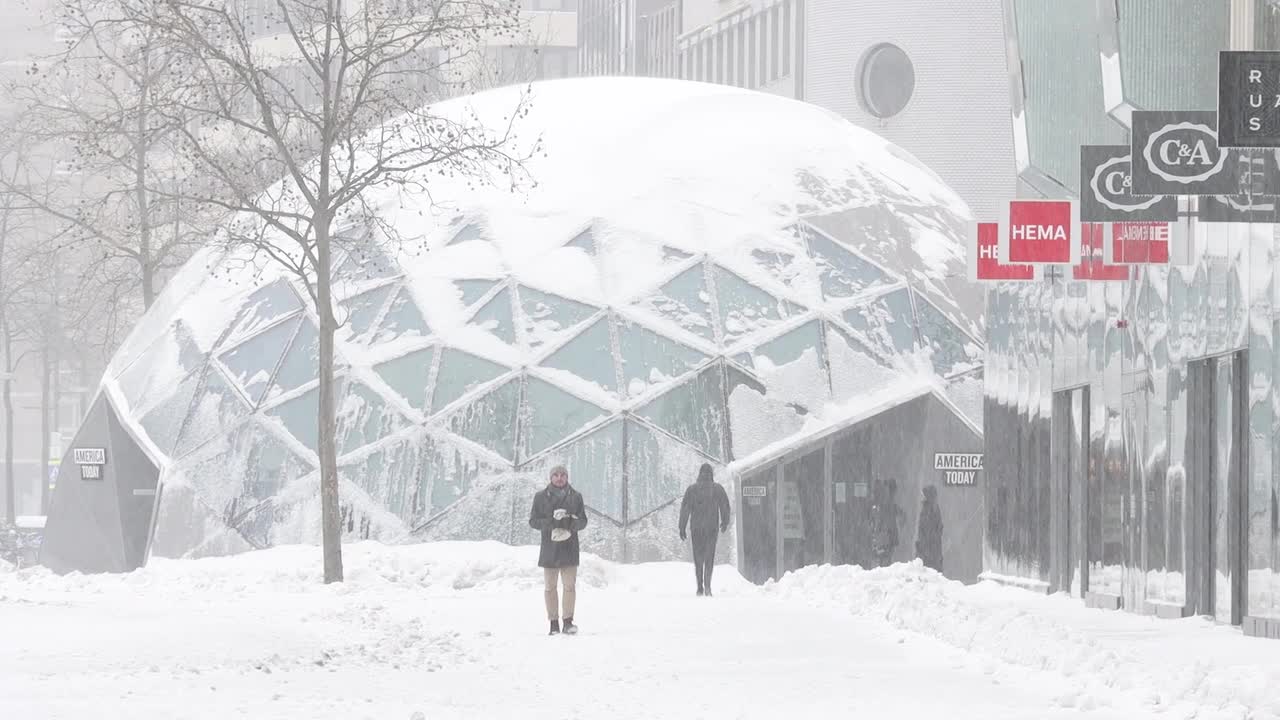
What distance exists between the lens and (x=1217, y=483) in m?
18.2

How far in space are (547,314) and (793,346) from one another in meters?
3.39

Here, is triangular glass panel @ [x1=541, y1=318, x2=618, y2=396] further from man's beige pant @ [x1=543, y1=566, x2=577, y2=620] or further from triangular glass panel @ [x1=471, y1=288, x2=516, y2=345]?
man's beige pant @ [x1=543, y1=566, x2=577, y2=620]

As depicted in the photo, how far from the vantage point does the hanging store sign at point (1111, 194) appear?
707 inches

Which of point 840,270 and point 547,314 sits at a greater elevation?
point 840,270

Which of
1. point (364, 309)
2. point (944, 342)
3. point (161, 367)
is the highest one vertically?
point (364, 309)

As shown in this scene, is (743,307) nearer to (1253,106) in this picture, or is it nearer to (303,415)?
(303,415)

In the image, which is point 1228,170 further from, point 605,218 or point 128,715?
point 605,218

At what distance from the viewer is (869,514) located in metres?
29.0

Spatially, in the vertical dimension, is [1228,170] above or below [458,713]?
above

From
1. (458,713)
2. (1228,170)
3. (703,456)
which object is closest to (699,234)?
(703,456)

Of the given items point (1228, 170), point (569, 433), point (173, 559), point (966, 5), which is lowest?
point (173, 559)

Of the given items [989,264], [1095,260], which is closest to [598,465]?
[989,264]

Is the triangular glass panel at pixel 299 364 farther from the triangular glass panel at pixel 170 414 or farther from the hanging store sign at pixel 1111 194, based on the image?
the hanging store sign at pixel 1111 194

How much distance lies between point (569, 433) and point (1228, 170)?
13478mm
